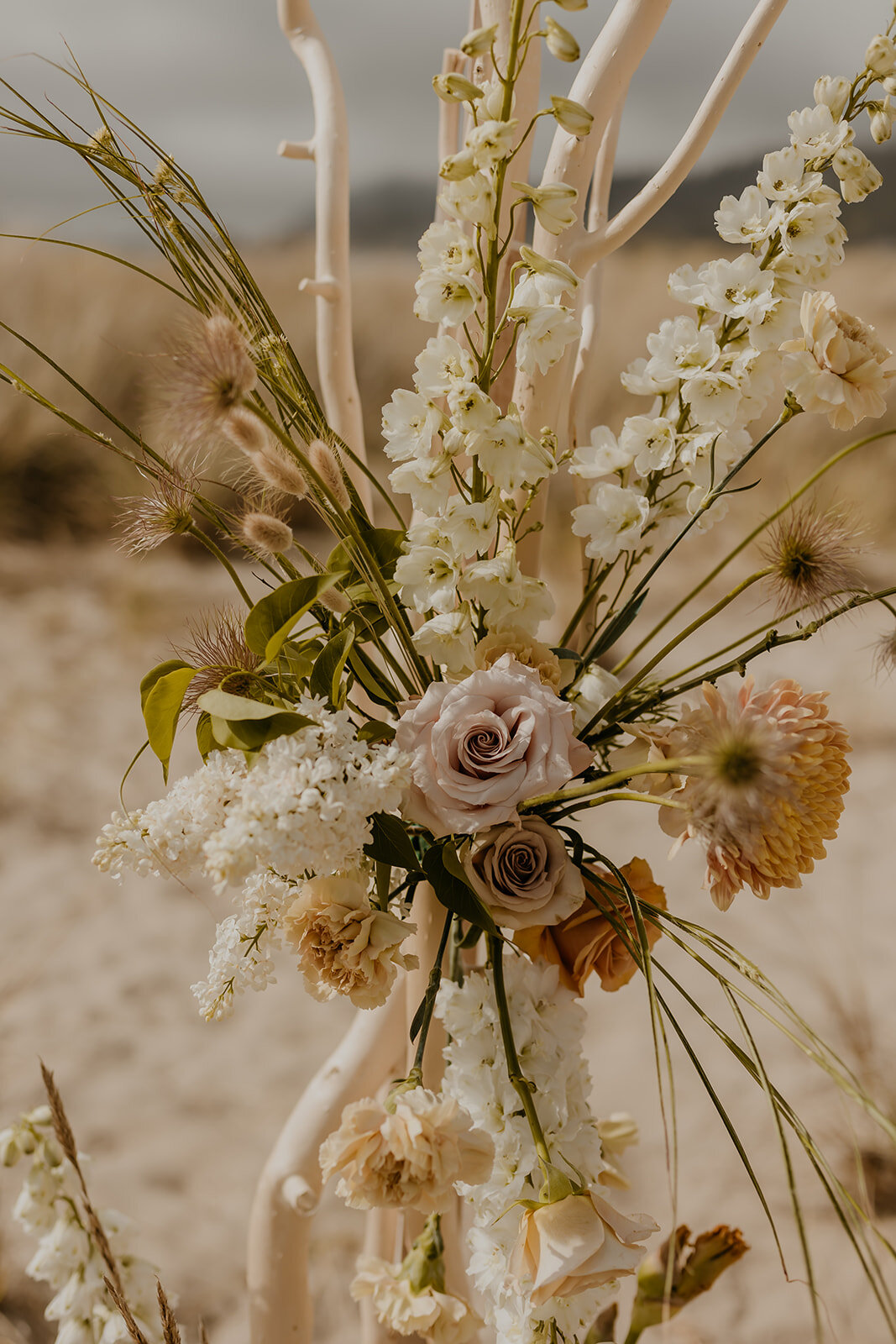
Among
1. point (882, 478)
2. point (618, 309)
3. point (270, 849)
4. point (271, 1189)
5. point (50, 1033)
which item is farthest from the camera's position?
point (618, 309)

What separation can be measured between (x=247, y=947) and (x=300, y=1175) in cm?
26

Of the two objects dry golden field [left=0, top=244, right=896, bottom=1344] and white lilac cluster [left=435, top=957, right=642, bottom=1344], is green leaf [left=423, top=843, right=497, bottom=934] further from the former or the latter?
dry golden field [left=0, top=244, right=896, bottom=1344]

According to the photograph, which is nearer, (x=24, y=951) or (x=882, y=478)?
(x=24, y=951)

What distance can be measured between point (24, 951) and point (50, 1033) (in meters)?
0.14

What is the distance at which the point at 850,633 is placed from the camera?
6.30 feet

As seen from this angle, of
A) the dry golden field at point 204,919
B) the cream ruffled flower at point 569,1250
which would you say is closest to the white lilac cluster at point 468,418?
the cream ruffled flower at point 569,1250

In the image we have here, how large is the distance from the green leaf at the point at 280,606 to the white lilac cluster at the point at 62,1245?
41 cm

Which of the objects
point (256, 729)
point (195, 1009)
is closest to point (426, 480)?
point (256, 729)

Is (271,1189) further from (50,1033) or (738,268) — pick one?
(50,1033)

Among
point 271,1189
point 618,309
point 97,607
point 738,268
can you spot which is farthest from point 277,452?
point 618,309

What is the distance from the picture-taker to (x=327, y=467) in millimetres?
378

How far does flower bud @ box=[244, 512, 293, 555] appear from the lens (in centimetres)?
38

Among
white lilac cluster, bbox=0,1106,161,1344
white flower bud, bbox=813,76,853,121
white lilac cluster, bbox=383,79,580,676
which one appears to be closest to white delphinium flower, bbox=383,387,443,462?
white lilac cluster, bbox=383,79,580,676

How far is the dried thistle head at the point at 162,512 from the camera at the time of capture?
0.42 m
